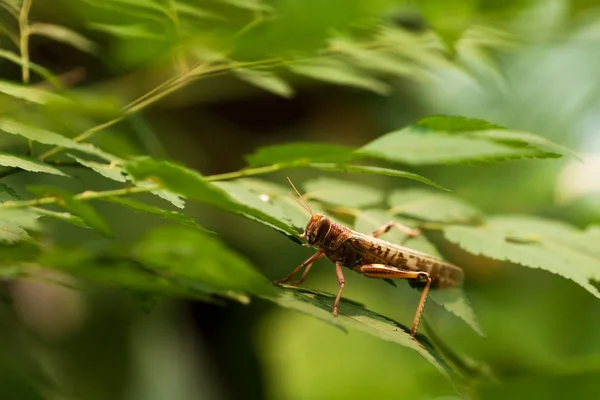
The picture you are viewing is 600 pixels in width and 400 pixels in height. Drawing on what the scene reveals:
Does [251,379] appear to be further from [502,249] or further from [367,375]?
[502,249]

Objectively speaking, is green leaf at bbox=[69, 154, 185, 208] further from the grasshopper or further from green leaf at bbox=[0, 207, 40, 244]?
the grasshopper

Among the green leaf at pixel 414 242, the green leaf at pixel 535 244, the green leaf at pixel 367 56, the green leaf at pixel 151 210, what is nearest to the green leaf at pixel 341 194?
A: the green leaf at pixel 414 242

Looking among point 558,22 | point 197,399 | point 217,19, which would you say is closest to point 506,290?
point 558,22

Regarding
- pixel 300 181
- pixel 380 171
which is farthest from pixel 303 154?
pixel 300 181

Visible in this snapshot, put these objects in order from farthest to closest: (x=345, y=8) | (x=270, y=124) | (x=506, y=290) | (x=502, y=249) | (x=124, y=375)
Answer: (x=270, y=124), (x=506, y=290), (x=124, y=375), (x=502, y=249), (x=345, y=8)

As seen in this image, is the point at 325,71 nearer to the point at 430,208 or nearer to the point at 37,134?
the point at 430,208
